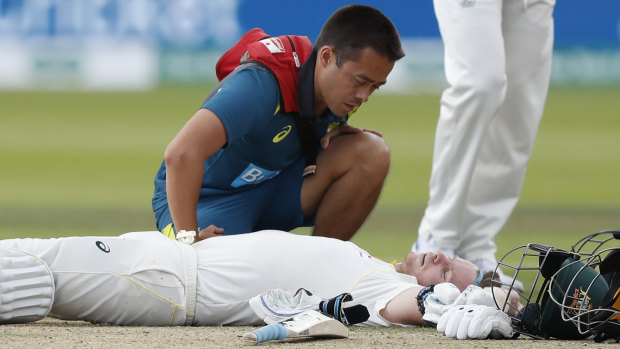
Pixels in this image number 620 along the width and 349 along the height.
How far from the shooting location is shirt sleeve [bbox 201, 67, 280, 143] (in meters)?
3.67

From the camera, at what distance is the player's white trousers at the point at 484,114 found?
4.23 m

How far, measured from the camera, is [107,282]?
10.3 ft

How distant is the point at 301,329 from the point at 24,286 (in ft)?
2.63

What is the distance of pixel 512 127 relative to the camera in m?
4.64

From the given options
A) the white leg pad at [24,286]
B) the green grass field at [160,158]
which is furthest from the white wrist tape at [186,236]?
the green grass field at [160,158]

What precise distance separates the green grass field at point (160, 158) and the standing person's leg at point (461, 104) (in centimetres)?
96

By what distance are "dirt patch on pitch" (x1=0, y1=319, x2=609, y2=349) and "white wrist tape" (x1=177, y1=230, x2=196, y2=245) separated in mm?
381

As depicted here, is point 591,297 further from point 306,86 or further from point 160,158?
point 160,158

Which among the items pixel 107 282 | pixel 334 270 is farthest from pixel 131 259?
pixel 334 270

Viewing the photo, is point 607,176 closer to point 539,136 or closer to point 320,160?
point 539,136

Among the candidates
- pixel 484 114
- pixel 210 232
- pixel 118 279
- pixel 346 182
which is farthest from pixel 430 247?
pixel 118 279

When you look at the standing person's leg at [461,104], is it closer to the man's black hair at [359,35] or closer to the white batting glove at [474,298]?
the man's black hair at [359,35]

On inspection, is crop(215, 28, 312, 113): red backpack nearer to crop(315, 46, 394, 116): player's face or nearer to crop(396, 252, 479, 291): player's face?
Result: crop(315, 46, 394, 116): player's face

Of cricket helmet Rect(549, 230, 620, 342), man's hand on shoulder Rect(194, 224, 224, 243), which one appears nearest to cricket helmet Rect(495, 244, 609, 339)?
cricket helmet Rect(549, 230, 620, 342)
